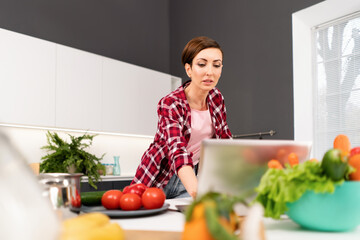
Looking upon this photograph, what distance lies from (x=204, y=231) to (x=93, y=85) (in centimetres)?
343

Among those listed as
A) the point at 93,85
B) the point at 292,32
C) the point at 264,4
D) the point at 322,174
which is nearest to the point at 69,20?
the point at 93,85

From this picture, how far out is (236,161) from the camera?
0.83 m

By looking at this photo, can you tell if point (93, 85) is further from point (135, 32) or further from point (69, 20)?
point (135, 32)

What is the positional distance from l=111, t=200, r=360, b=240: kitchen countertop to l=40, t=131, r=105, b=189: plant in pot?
8.36ft

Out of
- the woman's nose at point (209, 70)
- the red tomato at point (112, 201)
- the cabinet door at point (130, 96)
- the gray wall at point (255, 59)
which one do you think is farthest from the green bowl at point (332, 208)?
the cabinet door at point (130, 96)

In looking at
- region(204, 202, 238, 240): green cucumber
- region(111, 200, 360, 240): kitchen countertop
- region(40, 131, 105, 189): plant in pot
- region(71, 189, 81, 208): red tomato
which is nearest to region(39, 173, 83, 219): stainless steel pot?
region(71, 189, 81, 208): red tomato

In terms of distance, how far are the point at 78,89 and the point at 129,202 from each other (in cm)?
276

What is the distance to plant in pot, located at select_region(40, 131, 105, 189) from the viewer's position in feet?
11.0

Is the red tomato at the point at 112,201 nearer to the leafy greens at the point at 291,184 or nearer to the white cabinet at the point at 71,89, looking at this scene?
the leafy greens at the point at 291,184

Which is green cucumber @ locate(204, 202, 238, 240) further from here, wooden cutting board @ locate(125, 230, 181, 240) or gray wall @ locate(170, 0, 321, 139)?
gray wall @ locate(170, 0, 321, 139)

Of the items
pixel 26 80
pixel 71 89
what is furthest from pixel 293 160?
pixel 71 89

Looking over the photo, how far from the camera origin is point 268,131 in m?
3.55

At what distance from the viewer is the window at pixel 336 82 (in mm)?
3166

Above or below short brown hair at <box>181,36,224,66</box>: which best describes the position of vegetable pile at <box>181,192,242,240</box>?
below
